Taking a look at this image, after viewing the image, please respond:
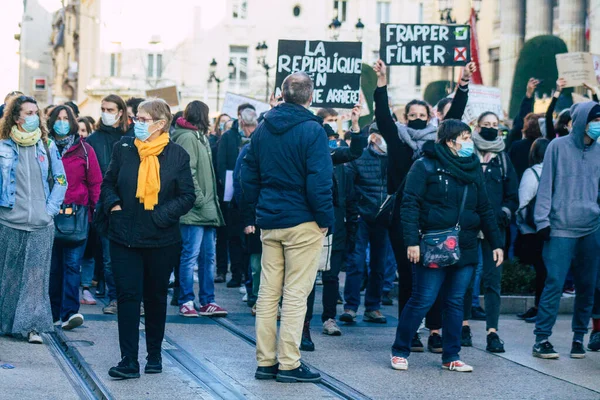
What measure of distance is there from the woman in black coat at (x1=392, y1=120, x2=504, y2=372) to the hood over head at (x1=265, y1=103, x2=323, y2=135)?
109 cm

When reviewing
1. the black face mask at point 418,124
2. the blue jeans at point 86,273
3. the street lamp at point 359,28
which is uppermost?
the street lamp at point 359,28

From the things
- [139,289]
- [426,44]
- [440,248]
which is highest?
[426,44]

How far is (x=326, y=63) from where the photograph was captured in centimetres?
1263

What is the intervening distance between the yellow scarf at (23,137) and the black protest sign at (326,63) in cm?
318

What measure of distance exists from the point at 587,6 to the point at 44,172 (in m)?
34.9

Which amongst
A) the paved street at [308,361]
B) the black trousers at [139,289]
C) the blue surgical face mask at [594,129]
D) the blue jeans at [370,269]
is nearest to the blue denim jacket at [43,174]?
the paved street at [308,361]

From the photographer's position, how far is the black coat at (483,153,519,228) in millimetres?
10688

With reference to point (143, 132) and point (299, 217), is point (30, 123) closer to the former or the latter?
point (143, 132)

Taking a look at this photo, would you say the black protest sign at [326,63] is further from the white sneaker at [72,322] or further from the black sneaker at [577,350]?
the black sneaker at [577,350]

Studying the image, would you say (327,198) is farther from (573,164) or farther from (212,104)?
(212,104)

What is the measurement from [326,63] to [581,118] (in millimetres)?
3433

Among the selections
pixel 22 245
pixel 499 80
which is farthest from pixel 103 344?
pixel 499 80

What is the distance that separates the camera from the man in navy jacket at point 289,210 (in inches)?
336

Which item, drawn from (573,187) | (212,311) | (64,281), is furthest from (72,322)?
(573,187)
